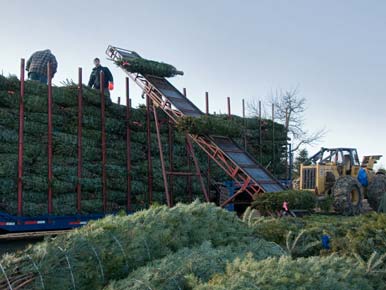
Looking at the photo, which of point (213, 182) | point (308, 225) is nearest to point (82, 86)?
point (213, 182)

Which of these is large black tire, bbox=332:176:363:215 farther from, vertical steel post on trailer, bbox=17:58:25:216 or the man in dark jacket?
vertical steel post on trailer, bbox=17:58:25:216

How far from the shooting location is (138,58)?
12203mm

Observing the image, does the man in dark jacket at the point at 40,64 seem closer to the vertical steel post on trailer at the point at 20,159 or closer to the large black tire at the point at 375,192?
the vertical steel post on trailer at the point at 20,159

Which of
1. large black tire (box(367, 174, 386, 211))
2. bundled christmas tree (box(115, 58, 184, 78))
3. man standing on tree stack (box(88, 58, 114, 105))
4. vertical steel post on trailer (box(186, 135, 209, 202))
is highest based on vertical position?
bundled christmas tree (box(115, 58, 184, 78))

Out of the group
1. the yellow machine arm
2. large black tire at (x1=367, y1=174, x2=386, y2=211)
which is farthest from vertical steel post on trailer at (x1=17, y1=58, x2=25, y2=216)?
the yellow machine arm

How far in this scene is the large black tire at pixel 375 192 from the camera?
609 inches

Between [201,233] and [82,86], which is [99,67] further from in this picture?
[201,233]

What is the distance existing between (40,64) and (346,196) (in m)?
8.72

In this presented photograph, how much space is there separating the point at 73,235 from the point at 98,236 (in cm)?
22

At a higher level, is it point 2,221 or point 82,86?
point 82,86

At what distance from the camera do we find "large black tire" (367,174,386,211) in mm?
15477

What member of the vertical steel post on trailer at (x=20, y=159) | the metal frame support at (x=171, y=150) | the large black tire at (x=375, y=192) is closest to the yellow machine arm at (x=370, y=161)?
the large black tire at (x=375, y=192)

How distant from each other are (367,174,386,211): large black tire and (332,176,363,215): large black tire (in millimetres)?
1723

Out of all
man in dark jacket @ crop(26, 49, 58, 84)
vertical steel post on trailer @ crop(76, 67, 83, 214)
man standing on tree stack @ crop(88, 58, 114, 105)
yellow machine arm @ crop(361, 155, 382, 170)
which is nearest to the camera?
vertical steel post on trailer @ crop(76, 67, 83, 214)
